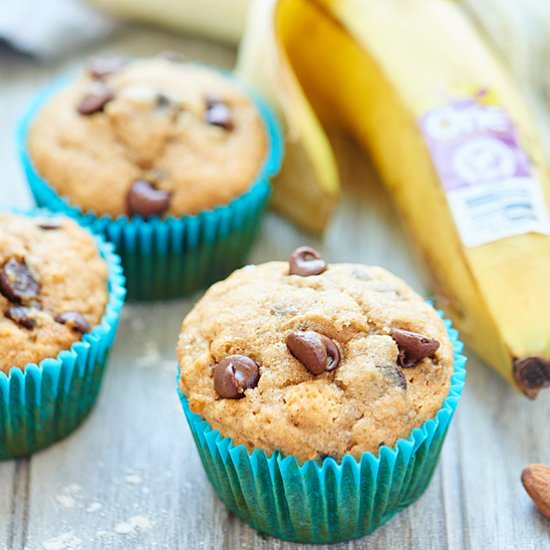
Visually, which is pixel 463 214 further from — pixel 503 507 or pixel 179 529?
pixel 179 529

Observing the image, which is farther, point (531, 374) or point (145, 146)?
point (145, 146)

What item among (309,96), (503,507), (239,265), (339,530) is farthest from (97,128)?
(503,507)

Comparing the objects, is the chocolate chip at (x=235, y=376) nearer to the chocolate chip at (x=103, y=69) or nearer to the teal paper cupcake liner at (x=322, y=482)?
the teal paper cupcake liner at (x=322, y=482)

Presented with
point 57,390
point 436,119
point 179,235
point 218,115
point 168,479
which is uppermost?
point 436,119

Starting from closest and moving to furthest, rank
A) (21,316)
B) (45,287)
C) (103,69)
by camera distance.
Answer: (21,316), (45,287), (103,69)

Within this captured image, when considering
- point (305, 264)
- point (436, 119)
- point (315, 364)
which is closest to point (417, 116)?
point (436, 119)

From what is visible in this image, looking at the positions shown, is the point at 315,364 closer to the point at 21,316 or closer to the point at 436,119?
the point at 21,316

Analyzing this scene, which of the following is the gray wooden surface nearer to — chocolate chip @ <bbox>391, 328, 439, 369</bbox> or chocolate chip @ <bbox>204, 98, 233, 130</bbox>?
chocolate chip @ <bbox>391, 328, 439, 369</bbox>
